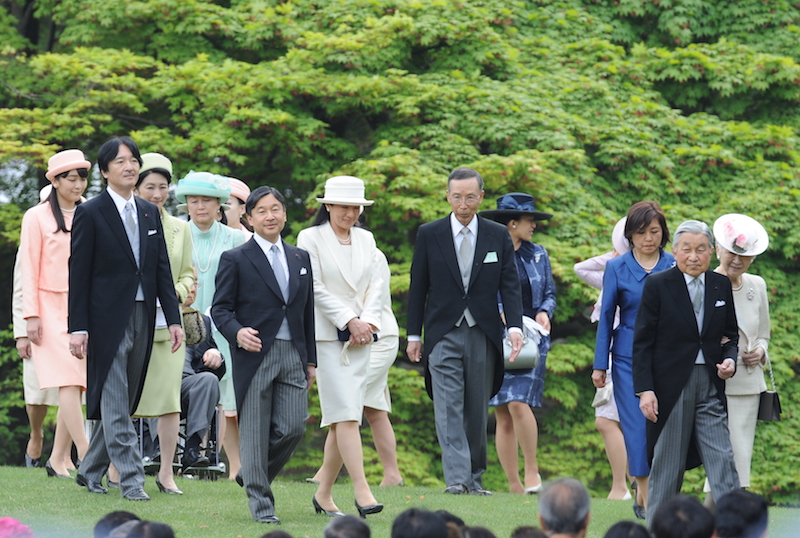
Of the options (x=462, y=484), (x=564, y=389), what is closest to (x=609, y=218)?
(x=564, y=389)

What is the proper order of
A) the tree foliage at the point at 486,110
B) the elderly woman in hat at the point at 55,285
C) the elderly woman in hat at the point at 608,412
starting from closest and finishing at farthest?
the elderly woman in hat at the point at 55,285 < the elderly woman in hat at the point at 608,412 < the tree foliage at the point at 486,110

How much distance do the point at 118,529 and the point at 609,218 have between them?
8702 mm

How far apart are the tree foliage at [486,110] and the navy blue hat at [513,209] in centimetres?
230

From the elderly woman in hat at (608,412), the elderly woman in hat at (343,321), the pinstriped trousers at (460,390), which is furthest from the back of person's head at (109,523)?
the elderly woman in hat at (608,412)

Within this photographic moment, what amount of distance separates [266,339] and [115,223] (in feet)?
3.93

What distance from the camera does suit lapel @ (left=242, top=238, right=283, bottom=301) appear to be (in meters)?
5.63

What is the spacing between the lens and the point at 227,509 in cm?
602

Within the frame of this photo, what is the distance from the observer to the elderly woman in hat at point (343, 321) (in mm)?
5812

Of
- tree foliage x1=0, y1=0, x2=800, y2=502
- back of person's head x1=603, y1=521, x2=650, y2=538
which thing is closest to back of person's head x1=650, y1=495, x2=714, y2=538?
back of person's head x1=603, y1=521, x2=650, y2=538

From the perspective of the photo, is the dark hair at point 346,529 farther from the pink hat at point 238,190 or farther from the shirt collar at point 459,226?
the pink hat at point 238,190

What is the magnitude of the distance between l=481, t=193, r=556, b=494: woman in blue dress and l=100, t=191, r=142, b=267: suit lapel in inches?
121

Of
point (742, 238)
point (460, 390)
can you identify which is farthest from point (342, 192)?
point (742, 238)

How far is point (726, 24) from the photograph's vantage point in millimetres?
12836

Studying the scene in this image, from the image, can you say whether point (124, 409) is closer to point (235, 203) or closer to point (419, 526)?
point (235, 203)
